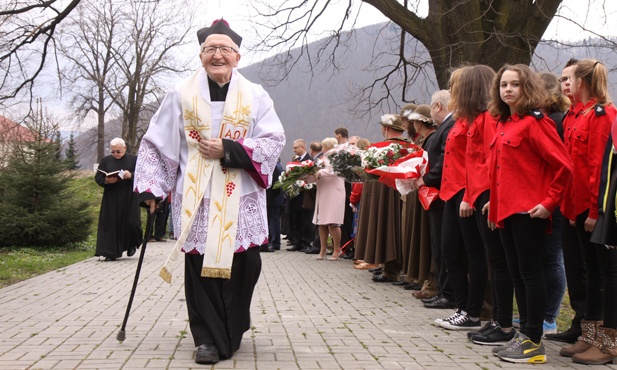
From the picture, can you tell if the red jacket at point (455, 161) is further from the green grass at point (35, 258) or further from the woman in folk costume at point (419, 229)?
the green grass at point (35, 258)

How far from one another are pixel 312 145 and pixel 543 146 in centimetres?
1196

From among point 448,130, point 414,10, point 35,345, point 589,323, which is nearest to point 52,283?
point 35,345

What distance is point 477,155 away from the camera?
679 cm

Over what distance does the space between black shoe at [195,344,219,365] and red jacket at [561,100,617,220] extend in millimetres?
2761

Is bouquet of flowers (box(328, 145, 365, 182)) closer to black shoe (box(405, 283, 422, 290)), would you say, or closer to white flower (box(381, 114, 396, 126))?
white flower (box(381, 114, 396, 126))

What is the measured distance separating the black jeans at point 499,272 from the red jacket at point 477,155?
13 cm

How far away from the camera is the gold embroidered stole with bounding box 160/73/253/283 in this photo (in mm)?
6035

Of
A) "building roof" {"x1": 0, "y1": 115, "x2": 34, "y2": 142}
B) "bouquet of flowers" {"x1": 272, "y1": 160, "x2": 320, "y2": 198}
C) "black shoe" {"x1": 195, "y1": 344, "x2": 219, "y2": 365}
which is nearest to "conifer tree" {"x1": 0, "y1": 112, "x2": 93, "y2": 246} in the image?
"building roof" {"x1": 0, "y1": 115, "x2": 34, "y2": 142}

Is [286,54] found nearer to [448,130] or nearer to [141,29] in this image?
[448,130]

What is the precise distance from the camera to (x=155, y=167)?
20.1 ft

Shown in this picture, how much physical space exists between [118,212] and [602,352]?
10.3 metres

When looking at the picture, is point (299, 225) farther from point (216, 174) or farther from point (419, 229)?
point (216, 174)

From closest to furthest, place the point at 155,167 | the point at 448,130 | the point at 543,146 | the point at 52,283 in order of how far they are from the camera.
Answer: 1. the point at 543,146
2. the point at 155,167
3. the point at 448,130
4. the point at 52,283

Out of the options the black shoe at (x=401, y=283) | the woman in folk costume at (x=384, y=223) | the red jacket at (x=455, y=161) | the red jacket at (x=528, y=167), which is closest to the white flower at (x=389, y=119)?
the woman in folk costume at (x=384, y=223)
